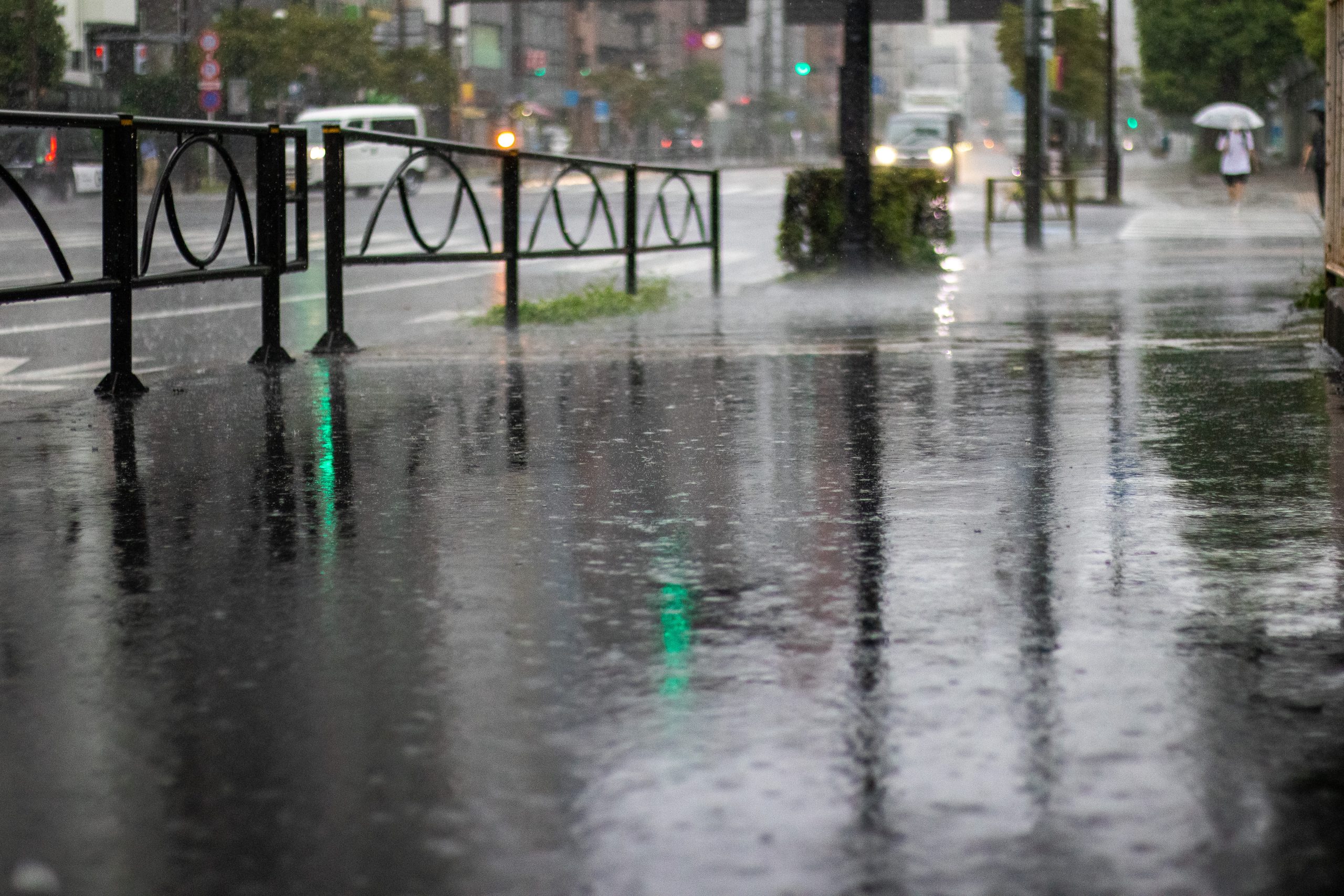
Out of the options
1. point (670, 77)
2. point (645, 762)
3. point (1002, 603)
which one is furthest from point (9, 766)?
point (670, 77)

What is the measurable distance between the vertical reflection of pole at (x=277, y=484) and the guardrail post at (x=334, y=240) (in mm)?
1900

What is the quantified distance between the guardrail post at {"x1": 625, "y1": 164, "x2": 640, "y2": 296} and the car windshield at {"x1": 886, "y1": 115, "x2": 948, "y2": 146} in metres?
41.1

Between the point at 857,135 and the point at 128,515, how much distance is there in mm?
12861

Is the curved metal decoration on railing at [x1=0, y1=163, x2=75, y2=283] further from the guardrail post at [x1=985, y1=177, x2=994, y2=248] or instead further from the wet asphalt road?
the guardrail post at [x1=985, y1=177, x2=994, y2=248]

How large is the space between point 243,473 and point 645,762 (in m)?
3.55

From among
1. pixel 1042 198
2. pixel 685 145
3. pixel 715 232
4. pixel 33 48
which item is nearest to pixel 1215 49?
pixel 33 48

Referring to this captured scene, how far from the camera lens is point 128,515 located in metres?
5.79

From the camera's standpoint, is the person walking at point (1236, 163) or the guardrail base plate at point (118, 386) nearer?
the guardrail base plate at point (118, 386)

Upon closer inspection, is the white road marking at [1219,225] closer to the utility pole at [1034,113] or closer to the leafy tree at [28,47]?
the utility pole at [1034,113]

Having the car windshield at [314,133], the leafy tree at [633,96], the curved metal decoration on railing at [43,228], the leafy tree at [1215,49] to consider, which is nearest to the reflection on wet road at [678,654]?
the curved metal decoration on railing at [43,228]

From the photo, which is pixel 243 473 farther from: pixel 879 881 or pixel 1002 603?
pixel 879 881

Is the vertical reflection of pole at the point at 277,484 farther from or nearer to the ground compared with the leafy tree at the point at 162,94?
nearer to the ground

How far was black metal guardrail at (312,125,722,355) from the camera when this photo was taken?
424 inches

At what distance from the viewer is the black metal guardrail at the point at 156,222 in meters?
8.48
